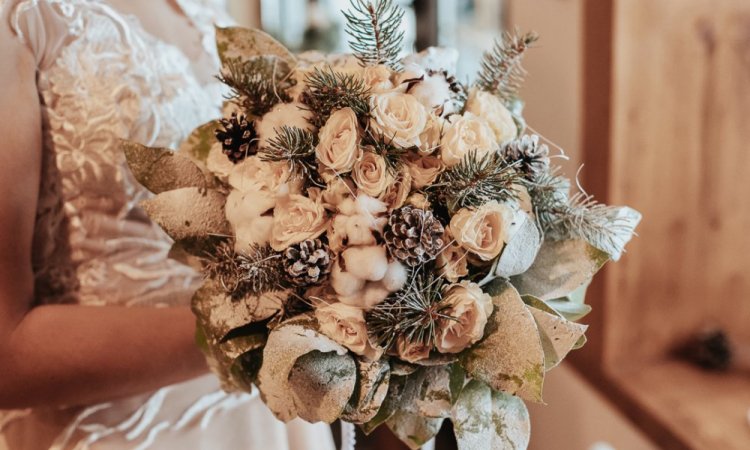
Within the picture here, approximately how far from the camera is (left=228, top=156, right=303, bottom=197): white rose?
0.58 meters

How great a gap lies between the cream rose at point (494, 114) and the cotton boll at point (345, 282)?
0.68 feet

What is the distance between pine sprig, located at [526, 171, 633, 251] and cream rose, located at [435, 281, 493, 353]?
0.12m

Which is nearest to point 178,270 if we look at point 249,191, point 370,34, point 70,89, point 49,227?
Result: point 49,227

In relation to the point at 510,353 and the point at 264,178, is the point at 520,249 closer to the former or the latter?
the point at 510,353

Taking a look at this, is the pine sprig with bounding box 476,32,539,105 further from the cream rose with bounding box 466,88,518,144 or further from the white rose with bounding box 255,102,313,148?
the white rose with bounding box 255,102,313,148

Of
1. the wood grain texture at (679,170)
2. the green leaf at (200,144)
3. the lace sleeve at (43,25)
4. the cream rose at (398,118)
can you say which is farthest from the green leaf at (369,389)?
the wood grain texture at (679,170)

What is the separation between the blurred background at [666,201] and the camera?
135 centimetres

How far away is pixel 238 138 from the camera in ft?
2.06

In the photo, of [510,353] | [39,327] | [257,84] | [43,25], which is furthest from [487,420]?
[43,25]

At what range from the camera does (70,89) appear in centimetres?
86

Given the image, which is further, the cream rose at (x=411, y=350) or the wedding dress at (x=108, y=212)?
the wedding dress at (x=108, y=212)

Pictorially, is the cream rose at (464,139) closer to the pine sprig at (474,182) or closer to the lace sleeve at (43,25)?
the pine sprig at (474,182)

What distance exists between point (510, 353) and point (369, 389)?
0.44 ft

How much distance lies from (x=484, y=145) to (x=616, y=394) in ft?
3.85
